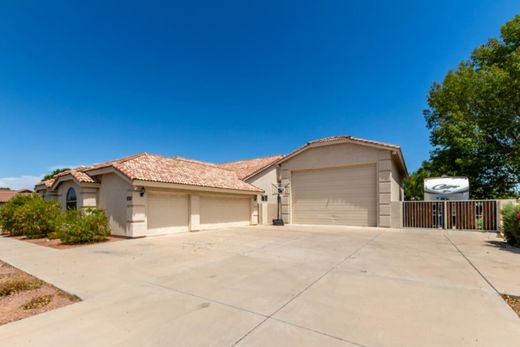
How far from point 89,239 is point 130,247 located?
2472 millimetres

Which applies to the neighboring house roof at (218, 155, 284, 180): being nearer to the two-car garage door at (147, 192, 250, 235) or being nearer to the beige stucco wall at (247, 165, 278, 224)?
the beige stucco wall at (247, 165, 278, 224)

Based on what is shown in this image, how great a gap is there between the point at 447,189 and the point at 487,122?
978cm

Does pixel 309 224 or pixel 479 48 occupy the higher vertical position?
pixel 479 48

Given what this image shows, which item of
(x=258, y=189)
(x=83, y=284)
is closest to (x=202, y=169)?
(x=258, y=189)

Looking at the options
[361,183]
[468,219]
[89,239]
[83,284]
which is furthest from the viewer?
[361,183]

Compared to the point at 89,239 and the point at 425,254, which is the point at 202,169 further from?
the point at 425,254

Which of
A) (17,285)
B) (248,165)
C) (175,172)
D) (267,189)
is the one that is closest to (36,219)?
(175,172)

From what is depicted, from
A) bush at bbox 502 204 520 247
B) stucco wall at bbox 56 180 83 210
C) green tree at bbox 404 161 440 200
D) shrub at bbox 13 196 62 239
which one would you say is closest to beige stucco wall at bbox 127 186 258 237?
shrub at bbox 13 196 62 239

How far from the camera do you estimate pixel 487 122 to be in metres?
20.1

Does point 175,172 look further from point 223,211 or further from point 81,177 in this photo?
point 81,177

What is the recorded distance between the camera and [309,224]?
57.5 feet

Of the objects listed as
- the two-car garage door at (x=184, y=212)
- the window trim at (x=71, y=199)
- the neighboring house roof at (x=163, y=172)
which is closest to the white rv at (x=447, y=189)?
the neighboring house roof at (x=163, y=172)

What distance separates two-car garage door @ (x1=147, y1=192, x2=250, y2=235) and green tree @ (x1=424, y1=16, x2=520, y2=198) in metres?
18.1

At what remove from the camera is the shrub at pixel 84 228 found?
9836 millimetres
